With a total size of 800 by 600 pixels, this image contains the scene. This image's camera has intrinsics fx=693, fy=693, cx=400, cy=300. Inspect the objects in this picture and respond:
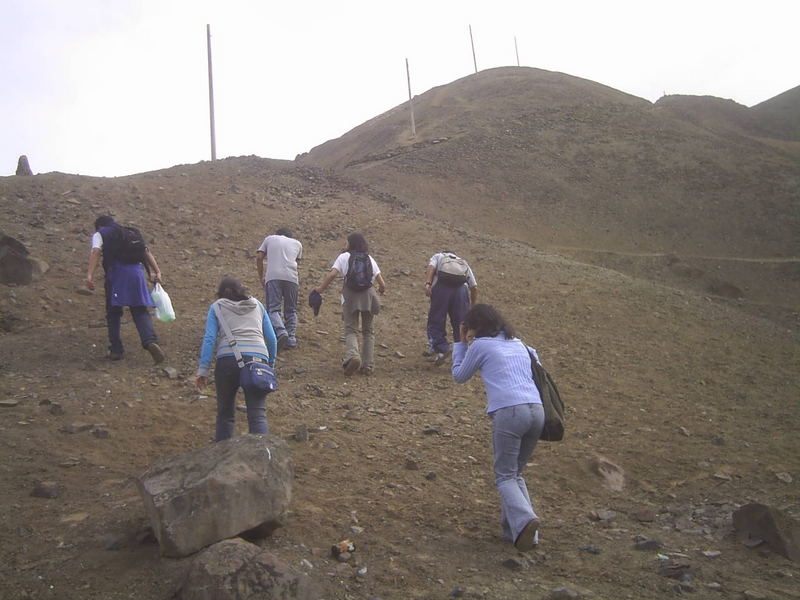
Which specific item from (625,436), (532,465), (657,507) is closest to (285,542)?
(532,465)

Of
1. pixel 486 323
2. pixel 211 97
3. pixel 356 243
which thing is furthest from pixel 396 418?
pixel 211 97

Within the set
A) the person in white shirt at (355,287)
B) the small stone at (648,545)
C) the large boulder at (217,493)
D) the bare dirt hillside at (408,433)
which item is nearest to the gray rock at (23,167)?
the bare dirt hillside at (408,433)

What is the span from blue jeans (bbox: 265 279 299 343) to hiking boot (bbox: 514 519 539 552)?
443 cm

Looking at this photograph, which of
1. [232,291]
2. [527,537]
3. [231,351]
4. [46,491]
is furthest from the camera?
[232,291]

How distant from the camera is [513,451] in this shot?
13.2 feet

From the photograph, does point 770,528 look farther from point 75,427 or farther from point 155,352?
point 155,352

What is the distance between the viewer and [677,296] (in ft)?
40.3

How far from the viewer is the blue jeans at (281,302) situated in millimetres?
7828

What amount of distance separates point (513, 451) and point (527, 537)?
1.57 feet

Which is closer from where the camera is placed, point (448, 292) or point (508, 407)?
point (508, 407)

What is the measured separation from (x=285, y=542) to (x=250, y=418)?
3.38ft

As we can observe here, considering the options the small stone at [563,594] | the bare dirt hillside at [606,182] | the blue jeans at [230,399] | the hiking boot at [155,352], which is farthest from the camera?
the bare dirt hillside at [606,182]

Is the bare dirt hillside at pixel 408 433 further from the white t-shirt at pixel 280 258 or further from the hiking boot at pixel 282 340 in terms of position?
the white t-shirt at pixel 280 258

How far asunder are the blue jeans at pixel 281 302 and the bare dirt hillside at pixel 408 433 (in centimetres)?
32
